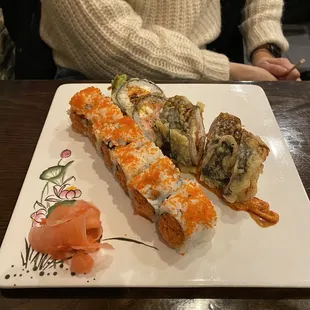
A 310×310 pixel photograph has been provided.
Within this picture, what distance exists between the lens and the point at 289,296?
0.98 meters

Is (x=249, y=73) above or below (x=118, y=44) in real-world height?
below

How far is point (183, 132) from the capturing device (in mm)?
1271

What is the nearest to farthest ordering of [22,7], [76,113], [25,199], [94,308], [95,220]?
[94,308]
[95,220]
[25,199]
[76,113]
[22,7]

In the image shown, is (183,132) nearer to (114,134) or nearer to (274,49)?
(114,134)

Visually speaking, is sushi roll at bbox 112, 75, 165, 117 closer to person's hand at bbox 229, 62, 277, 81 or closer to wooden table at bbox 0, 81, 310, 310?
wooden table at bbox 0, 81, 310, 310

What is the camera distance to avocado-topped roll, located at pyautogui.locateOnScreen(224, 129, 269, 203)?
1128 millimetres

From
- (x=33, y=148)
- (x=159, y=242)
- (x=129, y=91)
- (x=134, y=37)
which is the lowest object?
(x=33, y=148)

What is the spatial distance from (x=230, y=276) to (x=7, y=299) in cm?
61

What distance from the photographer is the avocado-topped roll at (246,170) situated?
1128 mm

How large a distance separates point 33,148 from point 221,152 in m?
0.74

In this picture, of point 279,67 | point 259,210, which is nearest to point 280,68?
point 279,67

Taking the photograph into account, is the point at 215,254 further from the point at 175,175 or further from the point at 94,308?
the point at 94,308

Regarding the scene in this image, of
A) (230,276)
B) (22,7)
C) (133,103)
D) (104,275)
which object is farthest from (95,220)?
(22,7)

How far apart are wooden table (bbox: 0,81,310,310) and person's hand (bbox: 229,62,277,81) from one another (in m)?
0.15
